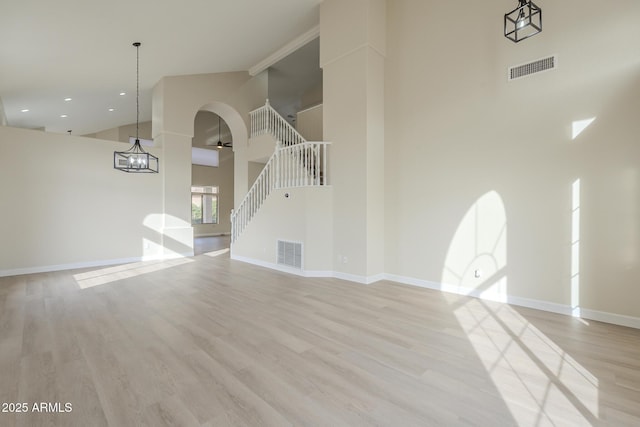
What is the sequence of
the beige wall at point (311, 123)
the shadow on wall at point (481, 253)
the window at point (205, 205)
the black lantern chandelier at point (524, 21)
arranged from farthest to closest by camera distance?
→ 1. the window at point (205, 205)
2. the beige wall at point (311, 123)
3. the shadow on wall at point (481, 253)
4. the black lantern chandelier at point (524, 21)

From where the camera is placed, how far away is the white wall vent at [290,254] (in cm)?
575

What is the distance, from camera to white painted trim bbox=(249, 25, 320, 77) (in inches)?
268

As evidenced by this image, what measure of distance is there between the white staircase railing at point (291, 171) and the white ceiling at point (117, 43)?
2596 millimetres

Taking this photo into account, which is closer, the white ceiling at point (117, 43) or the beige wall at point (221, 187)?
the white ceiling at point (117, 43)

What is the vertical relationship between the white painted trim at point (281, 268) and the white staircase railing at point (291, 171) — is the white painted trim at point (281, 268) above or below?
below

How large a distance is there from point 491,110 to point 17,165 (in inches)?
326

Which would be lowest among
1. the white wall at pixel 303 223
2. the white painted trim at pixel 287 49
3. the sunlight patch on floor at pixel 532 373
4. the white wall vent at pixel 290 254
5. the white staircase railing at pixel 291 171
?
the sunlight patch on floor at pixel 532 373

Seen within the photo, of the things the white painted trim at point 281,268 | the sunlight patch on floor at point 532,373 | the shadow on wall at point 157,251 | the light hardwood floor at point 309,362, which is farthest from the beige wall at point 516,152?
the shadow on wall at point 157,251

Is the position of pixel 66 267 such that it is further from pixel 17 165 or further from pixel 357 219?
pixel 357 219

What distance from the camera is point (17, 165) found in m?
5.62

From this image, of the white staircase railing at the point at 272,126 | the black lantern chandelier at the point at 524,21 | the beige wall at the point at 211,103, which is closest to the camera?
the black lantern chandelier at the point at 524,21

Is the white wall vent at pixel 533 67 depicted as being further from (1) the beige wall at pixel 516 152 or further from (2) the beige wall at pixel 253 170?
(2) the beige wall at pixel 253 170

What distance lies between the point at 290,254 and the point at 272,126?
4174 mm

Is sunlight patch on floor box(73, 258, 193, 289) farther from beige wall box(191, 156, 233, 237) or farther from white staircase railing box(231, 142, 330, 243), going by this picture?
beige wall box(191, 156, 233, 237)
